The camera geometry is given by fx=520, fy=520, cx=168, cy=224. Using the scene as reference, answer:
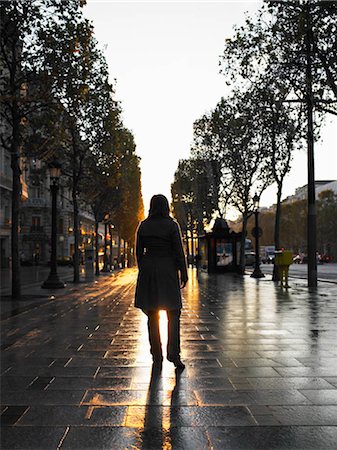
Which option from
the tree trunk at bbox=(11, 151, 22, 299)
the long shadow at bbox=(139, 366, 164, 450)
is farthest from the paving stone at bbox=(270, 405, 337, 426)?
the tree trunk at bbox=(11, 151, 22, 299)

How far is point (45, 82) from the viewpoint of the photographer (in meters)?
14.9

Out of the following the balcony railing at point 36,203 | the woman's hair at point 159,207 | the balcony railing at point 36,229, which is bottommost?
the woman's hair at point 159,207

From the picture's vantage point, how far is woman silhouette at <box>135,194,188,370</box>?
600cm

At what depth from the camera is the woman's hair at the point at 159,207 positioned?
6.18 metres

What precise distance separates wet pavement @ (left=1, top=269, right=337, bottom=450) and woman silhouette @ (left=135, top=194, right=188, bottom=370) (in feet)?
1.62

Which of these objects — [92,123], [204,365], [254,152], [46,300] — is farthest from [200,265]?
[204,365]

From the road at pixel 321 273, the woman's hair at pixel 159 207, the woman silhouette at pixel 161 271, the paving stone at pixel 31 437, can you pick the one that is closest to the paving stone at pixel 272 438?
the paving stone at pixel 31 437

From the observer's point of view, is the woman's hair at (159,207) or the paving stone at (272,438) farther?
the woman's hair at (159,207)

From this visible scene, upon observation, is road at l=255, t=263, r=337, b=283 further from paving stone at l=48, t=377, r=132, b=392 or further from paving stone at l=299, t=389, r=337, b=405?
paving stone at l=48, t=377, r=132, b=392

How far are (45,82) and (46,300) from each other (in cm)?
634

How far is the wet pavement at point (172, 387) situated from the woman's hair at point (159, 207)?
1.81m

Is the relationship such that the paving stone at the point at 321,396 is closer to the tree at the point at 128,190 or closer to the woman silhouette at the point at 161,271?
the woman silhouette at the point at 161,271

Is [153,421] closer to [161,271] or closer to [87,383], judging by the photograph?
[87,383]

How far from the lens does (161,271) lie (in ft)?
19.8
